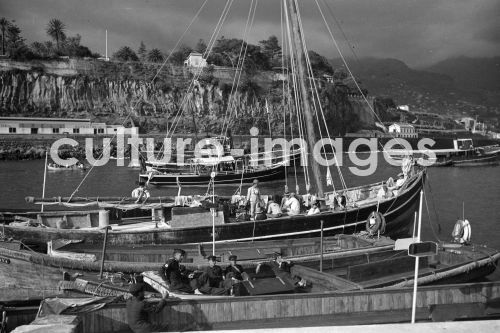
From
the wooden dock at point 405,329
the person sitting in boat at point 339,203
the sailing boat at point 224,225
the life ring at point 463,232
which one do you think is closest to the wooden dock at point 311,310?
the wooden dock at point 405,329

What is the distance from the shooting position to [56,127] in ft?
349

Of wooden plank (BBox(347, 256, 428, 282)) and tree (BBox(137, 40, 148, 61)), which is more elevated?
tree (BBox(137, 40, 148, 61))

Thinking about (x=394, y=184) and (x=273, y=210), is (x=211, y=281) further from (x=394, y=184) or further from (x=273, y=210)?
(x=394, y=184)

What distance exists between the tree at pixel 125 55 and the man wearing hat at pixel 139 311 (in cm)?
14207

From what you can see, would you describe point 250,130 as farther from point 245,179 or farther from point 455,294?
point 455,294

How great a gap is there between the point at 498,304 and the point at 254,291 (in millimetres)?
5923

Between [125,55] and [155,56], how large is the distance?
40.1 feet

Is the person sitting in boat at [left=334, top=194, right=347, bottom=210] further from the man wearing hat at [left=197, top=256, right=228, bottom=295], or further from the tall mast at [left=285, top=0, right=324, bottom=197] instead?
the man wearing hat at [left=197, top=256, right=228, bottom=295]

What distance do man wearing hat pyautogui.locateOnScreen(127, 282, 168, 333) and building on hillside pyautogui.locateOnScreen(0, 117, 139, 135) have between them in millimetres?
92937

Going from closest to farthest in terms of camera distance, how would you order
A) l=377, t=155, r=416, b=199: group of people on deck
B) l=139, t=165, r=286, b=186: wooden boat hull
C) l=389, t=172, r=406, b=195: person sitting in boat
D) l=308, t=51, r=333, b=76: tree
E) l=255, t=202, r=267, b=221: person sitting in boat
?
l=255, t=202, r=267, b=221: person sitting in boat < l=377, t=155, r=416, b=199: group of people on deck < l=389, t=172, r=406, b=195: person sitting in boat < l=139, t=165, r=286, b=186: wooden boat hull < l=308, t=51, r=333, b=76: tree

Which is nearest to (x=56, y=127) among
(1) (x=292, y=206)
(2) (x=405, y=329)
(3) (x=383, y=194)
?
(3) (x=383, y=194)

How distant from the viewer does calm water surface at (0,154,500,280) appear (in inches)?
1337

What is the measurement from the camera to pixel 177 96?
13175 centimetres

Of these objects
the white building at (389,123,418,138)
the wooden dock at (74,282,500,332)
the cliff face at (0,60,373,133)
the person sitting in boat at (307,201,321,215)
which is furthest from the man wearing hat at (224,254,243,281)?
the white building at (389,123,418,138)
